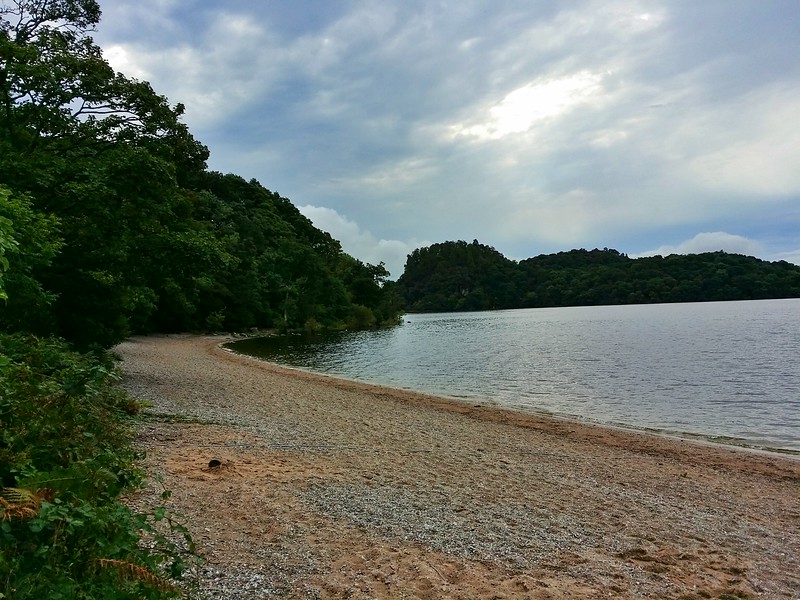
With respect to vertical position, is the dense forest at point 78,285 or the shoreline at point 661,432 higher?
the dense forest at point 78,285

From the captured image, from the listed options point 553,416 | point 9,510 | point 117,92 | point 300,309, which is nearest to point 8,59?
point 117,92

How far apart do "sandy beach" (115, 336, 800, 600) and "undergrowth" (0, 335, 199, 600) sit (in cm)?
118

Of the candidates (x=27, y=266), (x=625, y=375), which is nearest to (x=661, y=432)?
(x=625, y=375)

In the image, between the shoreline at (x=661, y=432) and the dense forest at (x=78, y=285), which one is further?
the shoreline at (x=661, y=432)

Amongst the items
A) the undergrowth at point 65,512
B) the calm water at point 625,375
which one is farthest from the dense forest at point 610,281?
the undergrowth at point 65,512

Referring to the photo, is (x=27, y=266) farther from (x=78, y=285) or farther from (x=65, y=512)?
(x=65, y=512)

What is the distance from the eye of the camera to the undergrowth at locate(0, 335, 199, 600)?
2969 mm

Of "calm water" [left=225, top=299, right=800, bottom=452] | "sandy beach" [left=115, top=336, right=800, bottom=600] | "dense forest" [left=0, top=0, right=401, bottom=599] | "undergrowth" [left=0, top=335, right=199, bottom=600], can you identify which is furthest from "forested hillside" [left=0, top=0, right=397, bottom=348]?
"calm water" [left=225, top=299, right=800, bottom=452]

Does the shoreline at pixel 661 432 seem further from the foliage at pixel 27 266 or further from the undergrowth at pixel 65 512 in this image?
the undergrowth at pixel 65 512

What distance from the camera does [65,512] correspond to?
123 inches

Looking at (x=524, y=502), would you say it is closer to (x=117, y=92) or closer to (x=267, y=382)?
(x=117, y=92)

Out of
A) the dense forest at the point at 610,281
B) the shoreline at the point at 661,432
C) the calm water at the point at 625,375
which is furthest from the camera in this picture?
the dense forest at the point at 610,281

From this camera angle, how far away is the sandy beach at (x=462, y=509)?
5.41 m

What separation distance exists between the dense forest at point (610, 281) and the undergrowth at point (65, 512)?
15393 cm
